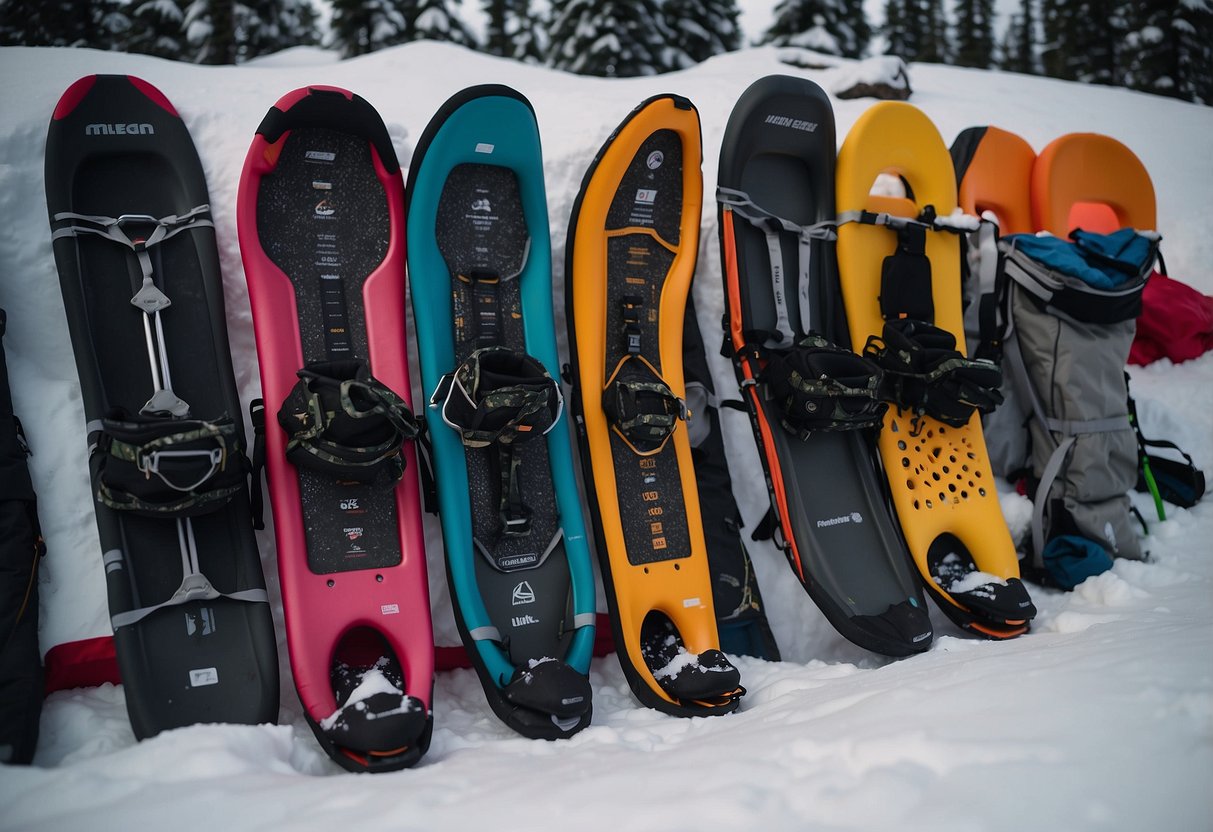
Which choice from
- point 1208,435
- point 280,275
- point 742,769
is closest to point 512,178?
point 280,275

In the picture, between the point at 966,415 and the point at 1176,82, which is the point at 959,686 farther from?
the point at 1176,82

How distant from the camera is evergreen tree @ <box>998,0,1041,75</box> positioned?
73.3 ft

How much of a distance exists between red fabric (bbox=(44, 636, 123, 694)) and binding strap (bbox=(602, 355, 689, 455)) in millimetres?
1601

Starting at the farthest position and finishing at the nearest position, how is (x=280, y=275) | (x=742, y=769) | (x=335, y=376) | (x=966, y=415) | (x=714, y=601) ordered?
1. (x=966, y=415)
2. (x=714, y=601)
3. (x=280, y=275)
4. (x=335, y=376)
5. (x=742, y=769)

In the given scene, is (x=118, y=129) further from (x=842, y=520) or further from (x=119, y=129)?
(x=842, y=520)

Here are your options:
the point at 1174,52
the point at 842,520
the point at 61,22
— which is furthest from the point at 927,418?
the point at 1174,52

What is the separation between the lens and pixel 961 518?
9.77ft

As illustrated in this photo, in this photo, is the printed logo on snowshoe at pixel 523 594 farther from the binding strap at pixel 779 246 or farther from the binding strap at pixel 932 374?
the binding strap at pixel 932 374

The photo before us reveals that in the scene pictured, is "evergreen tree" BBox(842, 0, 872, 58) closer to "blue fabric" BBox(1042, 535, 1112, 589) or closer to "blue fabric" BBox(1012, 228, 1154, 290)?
"blue fabric" BBox(1012, 228, 1154, 290)

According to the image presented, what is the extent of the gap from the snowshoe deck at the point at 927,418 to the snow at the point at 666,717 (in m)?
0.21

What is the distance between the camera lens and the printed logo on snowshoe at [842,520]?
9.12 ft

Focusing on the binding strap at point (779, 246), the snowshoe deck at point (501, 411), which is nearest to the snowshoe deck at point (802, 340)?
the binding strap at point (779, 246)

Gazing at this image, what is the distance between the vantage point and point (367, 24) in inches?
576

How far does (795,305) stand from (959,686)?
176cm
